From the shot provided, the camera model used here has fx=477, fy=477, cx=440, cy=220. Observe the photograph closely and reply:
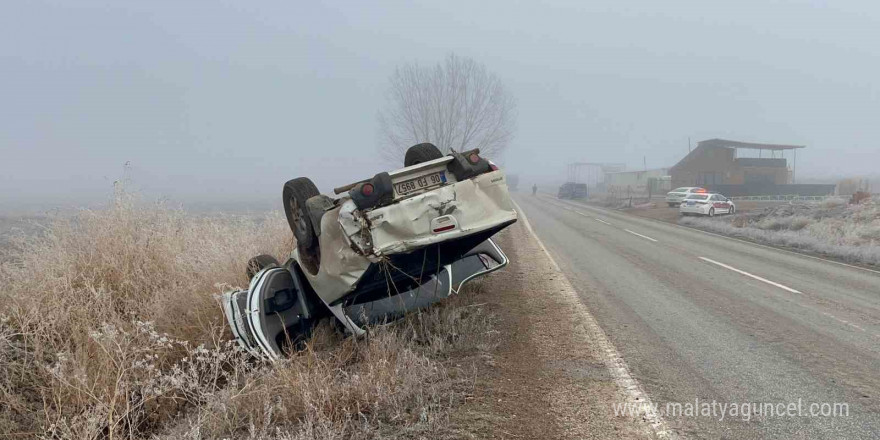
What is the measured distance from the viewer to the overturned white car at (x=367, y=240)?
13.5ft

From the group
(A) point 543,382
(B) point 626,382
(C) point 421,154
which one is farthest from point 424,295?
(B) point 626,382

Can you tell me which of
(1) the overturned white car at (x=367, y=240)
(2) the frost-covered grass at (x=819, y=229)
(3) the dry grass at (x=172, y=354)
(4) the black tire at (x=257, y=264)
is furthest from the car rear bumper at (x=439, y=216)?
(2) the frost-covered grass at (x=819, y=229)

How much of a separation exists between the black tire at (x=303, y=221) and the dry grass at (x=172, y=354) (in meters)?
0.82

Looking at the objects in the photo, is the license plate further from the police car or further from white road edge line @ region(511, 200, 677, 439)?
the police car

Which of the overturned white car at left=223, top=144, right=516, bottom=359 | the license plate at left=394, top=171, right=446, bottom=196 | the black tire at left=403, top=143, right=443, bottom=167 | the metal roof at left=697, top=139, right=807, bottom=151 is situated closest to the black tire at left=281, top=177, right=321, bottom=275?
the overturned white car at left=223, top=144, right=516, bottom=359

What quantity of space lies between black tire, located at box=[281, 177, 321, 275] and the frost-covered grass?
13.5 metres

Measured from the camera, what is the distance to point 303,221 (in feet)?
16.4

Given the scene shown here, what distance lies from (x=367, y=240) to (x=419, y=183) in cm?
84

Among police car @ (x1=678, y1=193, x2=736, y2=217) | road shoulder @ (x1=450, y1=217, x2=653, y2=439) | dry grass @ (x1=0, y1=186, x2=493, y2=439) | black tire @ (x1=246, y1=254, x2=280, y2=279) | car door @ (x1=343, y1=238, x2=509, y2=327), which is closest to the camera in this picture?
road shoulder @ (x1=450, y1=217, x2=653, y2=439)

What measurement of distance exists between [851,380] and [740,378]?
0.94 meters

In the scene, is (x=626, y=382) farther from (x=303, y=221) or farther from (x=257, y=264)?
(x=257, y=264)

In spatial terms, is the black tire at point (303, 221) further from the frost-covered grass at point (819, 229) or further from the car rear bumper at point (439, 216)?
the frost-covered grass at point (819, 229)

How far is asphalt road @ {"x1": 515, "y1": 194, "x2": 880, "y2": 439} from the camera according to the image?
3.42 meters

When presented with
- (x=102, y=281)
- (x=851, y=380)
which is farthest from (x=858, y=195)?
(x=102, y=281)
